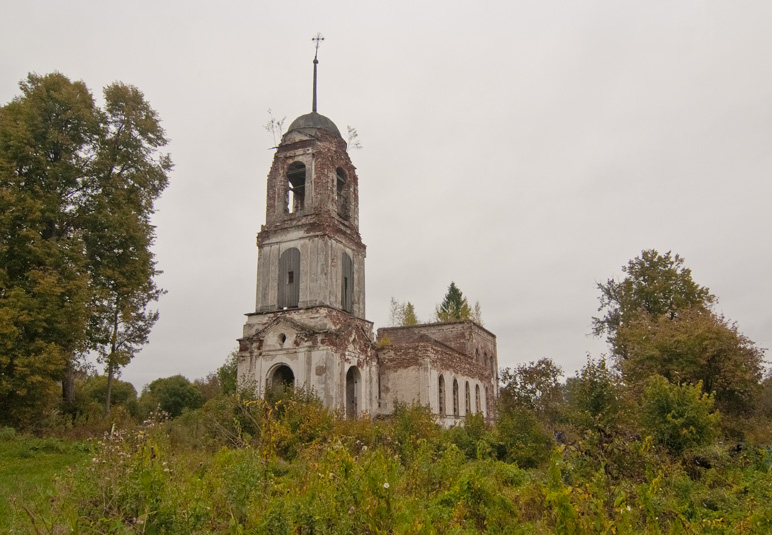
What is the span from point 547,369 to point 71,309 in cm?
1562

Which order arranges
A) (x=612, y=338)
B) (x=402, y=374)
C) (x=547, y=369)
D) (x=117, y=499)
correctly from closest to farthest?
(x=117, y=499) < (x=547, y=369) < (x=402, y=374) < (x=612, y=338)

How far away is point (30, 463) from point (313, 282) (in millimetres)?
13077

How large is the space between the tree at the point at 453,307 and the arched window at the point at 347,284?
1158 inches

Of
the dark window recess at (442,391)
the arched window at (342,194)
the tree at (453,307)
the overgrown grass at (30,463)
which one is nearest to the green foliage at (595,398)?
the overgrown grass at (30,463)

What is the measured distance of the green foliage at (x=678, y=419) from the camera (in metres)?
12.4

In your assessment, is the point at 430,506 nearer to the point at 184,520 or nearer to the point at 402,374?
the point at 184,520

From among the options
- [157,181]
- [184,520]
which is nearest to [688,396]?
[184,520]

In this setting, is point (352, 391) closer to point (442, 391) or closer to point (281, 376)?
point (281, 376)

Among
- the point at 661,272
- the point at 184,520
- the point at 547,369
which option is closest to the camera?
the point at 184,520

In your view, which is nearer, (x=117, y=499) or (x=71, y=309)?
(x=117, y=499)

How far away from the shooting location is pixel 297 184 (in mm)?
28328

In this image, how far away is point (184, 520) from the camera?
5.20 metres

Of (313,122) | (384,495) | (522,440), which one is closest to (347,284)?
(313,122)

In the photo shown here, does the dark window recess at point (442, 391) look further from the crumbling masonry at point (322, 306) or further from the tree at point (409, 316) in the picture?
the tree at point (409, 316)
